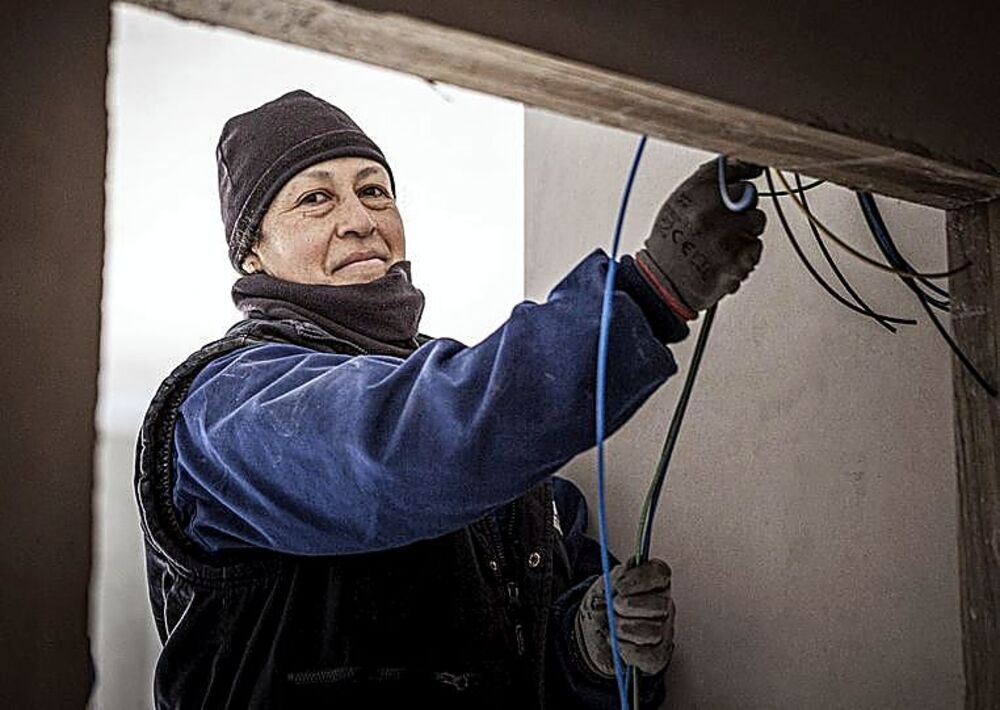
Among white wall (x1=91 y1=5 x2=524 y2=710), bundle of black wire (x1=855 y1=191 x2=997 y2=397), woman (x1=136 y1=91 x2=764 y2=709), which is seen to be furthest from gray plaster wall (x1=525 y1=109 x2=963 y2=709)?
white wall (x1=91 y1=5 x2=524 y2=710)

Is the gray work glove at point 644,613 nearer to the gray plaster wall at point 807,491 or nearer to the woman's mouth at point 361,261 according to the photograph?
the gray plaster wall at point 807,491

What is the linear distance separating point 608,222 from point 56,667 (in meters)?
1.60

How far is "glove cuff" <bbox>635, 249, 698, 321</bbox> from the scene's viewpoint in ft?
4.23

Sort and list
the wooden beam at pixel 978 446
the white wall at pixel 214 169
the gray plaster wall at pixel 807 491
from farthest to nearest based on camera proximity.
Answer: the white wall at pixel 214 169, the gray plaster wall at pixel 807 491, the wooden beam at pixel 978 446

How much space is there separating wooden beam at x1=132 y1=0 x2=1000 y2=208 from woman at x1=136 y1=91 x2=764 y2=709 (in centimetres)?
9

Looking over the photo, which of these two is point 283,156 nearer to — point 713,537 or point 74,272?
point 713,537

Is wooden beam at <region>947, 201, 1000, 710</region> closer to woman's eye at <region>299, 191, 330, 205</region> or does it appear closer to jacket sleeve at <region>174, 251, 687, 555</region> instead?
jacket sleeve at <region>174, 251, 687, 555</region>

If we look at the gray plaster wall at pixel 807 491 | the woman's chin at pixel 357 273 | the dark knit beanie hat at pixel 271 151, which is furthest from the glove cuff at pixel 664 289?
the dark knit beanie hat at pixel 271 151

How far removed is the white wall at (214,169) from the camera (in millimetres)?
2885

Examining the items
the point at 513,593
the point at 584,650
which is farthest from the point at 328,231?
the point at 584,650

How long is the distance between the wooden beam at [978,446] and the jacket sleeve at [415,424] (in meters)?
0.44

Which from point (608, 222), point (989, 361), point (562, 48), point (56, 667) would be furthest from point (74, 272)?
point (608, 222)

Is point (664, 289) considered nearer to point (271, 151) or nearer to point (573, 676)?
point (573, 676)

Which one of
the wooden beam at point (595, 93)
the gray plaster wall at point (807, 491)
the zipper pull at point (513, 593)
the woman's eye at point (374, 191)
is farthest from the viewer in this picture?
the woman's eye at point (374, 191)
